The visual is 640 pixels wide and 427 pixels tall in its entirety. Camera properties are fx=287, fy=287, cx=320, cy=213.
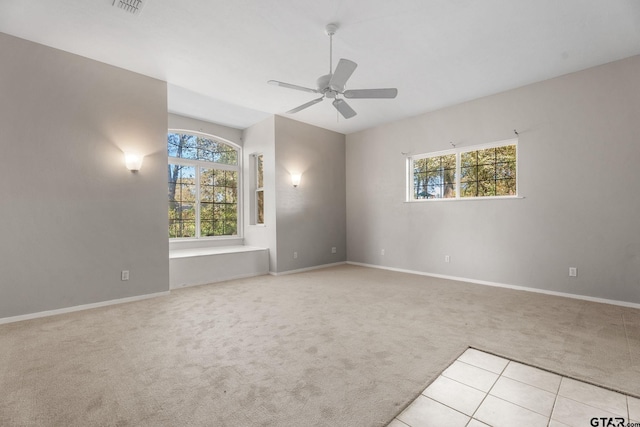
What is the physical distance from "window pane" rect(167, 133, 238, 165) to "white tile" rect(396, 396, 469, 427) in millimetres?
5368

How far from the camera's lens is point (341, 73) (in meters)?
2.69

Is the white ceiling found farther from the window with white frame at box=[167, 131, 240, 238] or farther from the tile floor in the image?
the tile floor

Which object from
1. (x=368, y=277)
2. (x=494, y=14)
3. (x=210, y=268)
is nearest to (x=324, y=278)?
(x=368, y=277)

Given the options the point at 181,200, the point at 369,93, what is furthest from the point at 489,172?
the point at 181,200

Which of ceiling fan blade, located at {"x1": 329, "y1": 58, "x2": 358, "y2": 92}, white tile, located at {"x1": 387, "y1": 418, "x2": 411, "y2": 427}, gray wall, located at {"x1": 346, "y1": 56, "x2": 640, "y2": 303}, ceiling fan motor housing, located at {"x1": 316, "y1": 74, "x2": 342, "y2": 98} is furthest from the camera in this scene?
gray wall, located at {"x1": 346, "y1": 56, "x2": 640, "y2": 303}

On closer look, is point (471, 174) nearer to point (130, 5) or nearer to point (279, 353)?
point (279, 353)

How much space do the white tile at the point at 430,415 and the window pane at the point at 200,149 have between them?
537 centimetres

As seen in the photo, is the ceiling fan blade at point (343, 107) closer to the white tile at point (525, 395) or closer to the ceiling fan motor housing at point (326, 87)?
the ceiling fan motor housing at point (326, 87)

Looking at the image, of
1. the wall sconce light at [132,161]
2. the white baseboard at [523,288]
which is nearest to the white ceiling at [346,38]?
the wall sconce light at [132,161]

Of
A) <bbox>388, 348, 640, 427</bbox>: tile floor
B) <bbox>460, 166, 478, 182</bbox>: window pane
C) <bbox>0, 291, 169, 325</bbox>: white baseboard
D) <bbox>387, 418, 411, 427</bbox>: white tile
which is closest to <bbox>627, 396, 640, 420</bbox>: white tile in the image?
<bbox>388, 348, 640, 427</bbox>: tile floor

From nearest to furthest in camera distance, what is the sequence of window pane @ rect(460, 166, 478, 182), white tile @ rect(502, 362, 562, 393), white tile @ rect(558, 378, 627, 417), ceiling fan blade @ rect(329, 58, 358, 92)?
white tile @ rect(558, 378, 627, 417) → white tile @ rect(502, 362, 562, 393) → ceiling fan blade @ rect(329, 58, 358, 92) → window pane @ rect(460, 166, 478, 182)

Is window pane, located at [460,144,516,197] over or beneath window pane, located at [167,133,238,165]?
beneath

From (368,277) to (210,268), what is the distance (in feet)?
9.02

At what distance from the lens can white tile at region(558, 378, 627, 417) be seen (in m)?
1.70
